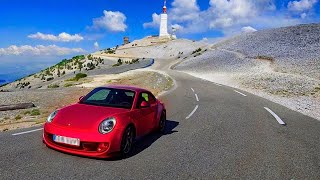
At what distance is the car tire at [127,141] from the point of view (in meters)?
7.36

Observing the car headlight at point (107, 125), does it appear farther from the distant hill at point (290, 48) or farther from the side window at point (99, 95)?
the distant hill at point (290, 48)

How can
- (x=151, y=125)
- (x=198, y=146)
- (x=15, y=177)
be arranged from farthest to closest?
(x=151, y=125) < (x=198, y=146) < (x=15, y=177)

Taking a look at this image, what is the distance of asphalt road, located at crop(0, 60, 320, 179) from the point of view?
6398 millimetres

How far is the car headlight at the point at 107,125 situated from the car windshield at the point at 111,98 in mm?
886

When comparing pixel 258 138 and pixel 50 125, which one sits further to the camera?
pixel 258 138

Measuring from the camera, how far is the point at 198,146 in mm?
8688

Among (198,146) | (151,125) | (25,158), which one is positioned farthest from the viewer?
(151,125)

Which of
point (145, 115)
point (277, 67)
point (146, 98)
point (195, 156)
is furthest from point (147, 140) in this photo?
point (277, 67)

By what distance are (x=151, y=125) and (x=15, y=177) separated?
13.7 ft

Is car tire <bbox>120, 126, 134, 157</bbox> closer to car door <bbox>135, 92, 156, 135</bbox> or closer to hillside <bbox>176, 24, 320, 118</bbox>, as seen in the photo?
car door <bbox>135, 92, 156, 135</bbox>

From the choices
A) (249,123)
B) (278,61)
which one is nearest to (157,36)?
(278,61)

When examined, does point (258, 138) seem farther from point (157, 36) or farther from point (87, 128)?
point (157, 36)

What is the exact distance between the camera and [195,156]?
306 inches

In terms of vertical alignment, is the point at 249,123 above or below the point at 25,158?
below
